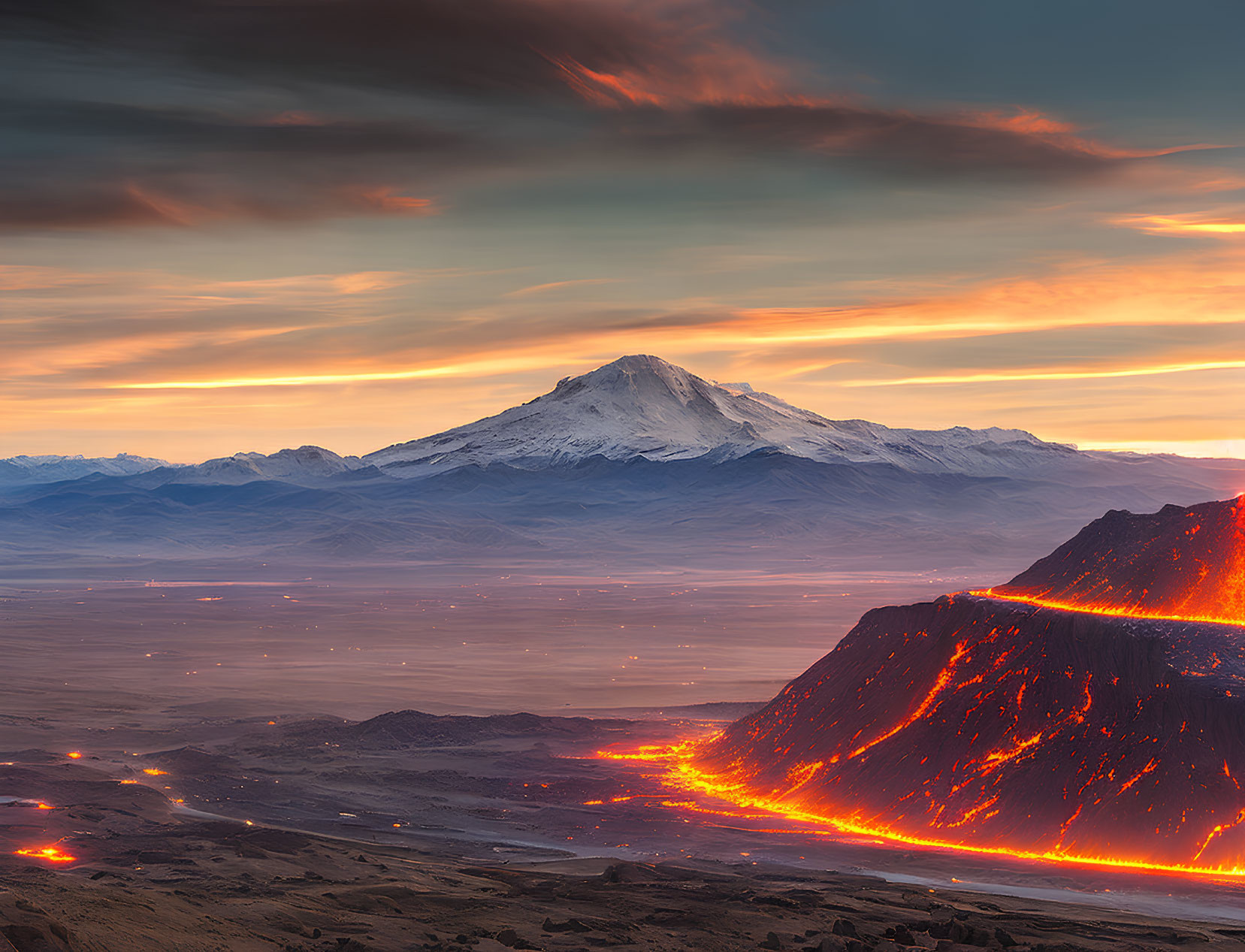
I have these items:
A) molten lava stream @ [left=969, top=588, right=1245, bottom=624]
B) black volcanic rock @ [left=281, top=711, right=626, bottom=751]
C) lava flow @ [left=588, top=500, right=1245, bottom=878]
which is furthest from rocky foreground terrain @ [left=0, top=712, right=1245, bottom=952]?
molten lava stream @ [left=969, top=588, right=1245, bottom=624]

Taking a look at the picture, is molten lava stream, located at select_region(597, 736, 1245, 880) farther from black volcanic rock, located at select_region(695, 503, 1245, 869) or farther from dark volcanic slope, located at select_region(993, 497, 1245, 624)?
dark volcanic slope, located at select_region(993, 497, 1245, 624)

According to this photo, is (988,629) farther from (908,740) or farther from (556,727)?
(556,727)

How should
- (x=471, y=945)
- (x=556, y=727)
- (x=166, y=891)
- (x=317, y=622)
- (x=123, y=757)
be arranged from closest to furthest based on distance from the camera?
(x=471, y=945) → (x=166, y=891) → (x=123, y=757) → (x=556, y=727) → (x=317, y=622)

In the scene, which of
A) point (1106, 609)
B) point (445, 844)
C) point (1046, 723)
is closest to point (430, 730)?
point (445, 844)

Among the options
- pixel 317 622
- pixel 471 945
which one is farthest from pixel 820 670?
pixel 317 622

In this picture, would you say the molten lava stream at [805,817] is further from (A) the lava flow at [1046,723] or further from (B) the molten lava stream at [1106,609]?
(B) the molten lava stream at [1106,609]

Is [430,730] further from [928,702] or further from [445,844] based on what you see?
[928,702]
